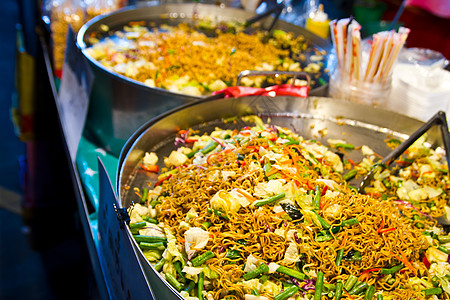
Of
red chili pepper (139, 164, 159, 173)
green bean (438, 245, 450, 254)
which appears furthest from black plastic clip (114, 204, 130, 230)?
green bean (438, 245, 450, 254)

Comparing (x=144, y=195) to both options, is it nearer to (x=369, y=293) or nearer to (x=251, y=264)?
(x=251, y=264)

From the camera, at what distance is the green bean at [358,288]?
1.06 metres

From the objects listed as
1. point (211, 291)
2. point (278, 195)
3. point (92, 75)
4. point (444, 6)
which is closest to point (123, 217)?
point (211, 291)

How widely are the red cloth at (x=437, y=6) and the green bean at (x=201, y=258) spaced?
5.41 metres

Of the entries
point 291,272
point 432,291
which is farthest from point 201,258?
point 432,291

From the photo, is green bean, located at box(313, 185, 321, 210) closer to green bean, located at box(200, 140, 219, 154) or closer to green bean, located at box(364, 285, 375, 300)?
green bean, located at box(364, 285, 375, 300)

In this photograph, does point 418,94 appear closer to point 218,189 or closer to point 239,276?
point 218,189

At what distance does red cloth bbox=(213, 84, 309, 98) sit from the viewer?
1813mm

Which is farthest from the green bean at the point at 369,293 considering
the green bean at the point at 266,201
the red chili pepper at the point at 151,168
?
the red chili pepper at the point at 151,168

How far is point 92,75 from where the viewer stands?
1726 mm

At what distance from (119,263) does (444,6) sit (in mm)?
5683

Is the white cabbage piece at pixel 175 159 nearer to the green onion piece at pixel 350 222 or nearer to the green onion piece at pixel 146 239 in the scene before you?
the green onion piece at pixel 146 239

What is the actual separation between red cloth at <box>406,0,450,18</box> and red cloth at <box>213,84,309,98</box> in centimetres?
439

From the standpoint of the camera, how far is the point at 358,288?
1.07 meters
